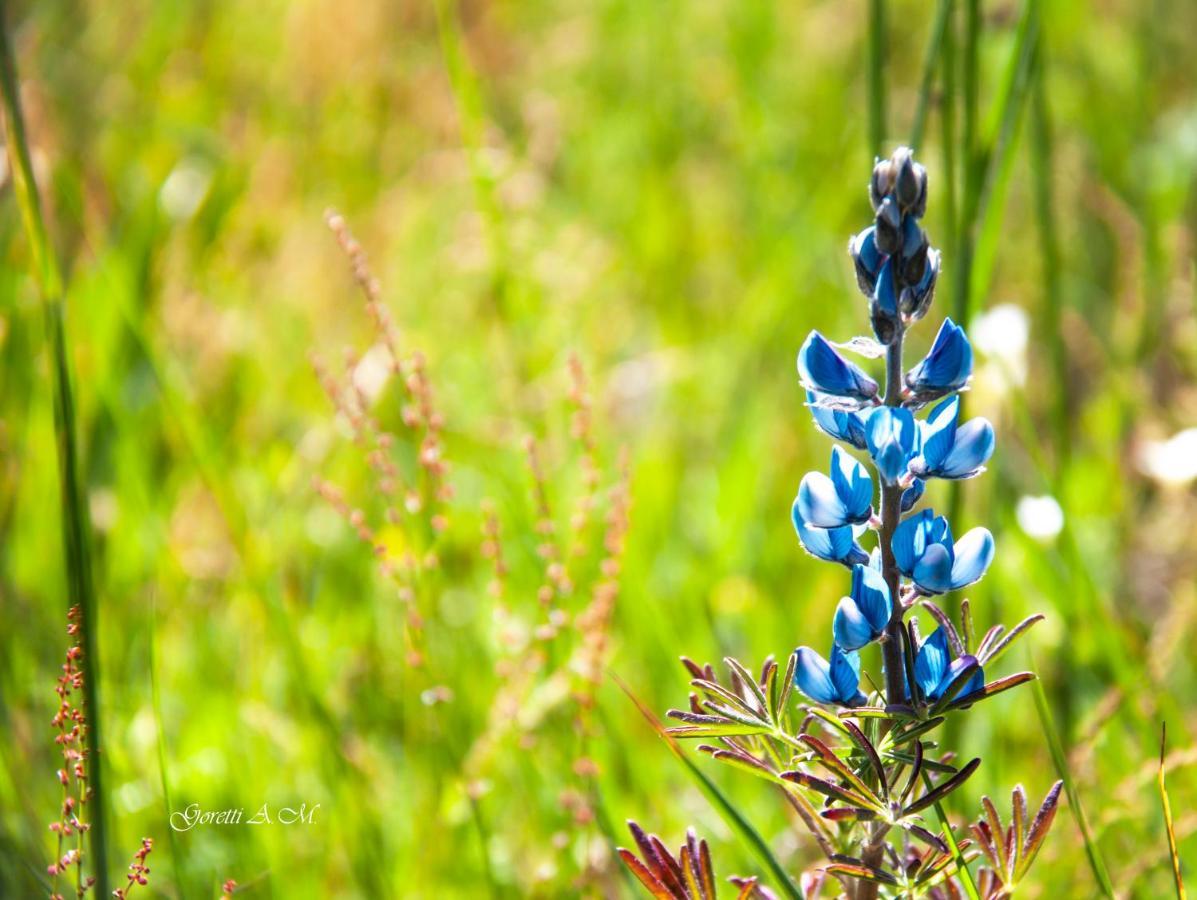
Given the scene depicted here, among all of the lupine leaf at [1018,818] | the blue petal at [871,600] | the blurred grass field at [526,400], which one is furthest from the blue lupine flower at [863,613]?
the blurred grass field at [526,400]

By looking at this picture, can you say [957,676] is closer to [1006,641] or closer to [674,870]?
[1006,641]

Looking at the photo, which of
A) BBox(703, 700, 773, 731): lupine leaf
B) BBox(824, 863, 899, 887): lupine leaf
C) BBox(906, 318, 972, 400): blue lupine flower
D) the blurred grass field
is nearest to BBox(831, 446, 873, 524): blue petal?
BBox(906, 318, 972, 400): blue lupine flower

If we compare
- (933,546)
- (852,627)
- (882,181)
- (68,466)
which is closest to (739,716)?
(852,627)

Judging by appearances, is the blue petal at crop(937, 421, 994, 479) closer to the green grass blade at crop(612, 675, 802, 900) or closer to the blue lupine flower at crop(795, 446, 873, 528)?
the blue lupine flower at crop(795, 446, 873, 528)

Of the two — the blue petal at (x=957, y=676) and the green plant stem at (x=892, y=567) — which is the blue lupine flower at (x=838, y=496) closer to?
the green plant stem at (x=892, y=567)

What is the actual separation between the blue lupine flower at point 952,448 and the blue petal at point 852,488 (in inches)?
1.9

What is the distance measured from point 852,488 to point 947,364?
15cm

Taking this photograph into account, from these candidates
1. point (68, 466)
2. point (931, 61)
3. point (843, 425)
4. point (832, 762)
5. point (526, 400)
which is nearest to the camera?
point (832, 762)

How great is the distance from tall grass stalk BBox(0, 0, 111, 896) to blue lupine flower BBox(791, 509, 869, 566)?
73 centimetres

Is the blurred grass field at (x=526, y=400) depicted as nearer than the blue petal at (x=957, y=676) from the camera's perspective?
No

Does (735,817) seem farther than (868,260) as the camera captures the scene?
Yes

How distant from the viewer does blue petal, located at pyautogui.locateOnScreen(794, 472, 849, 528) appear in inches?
45.2

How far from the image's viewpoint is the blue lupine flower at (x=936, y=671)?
1139 millimetres

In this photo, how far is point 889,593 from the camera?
1.17m
